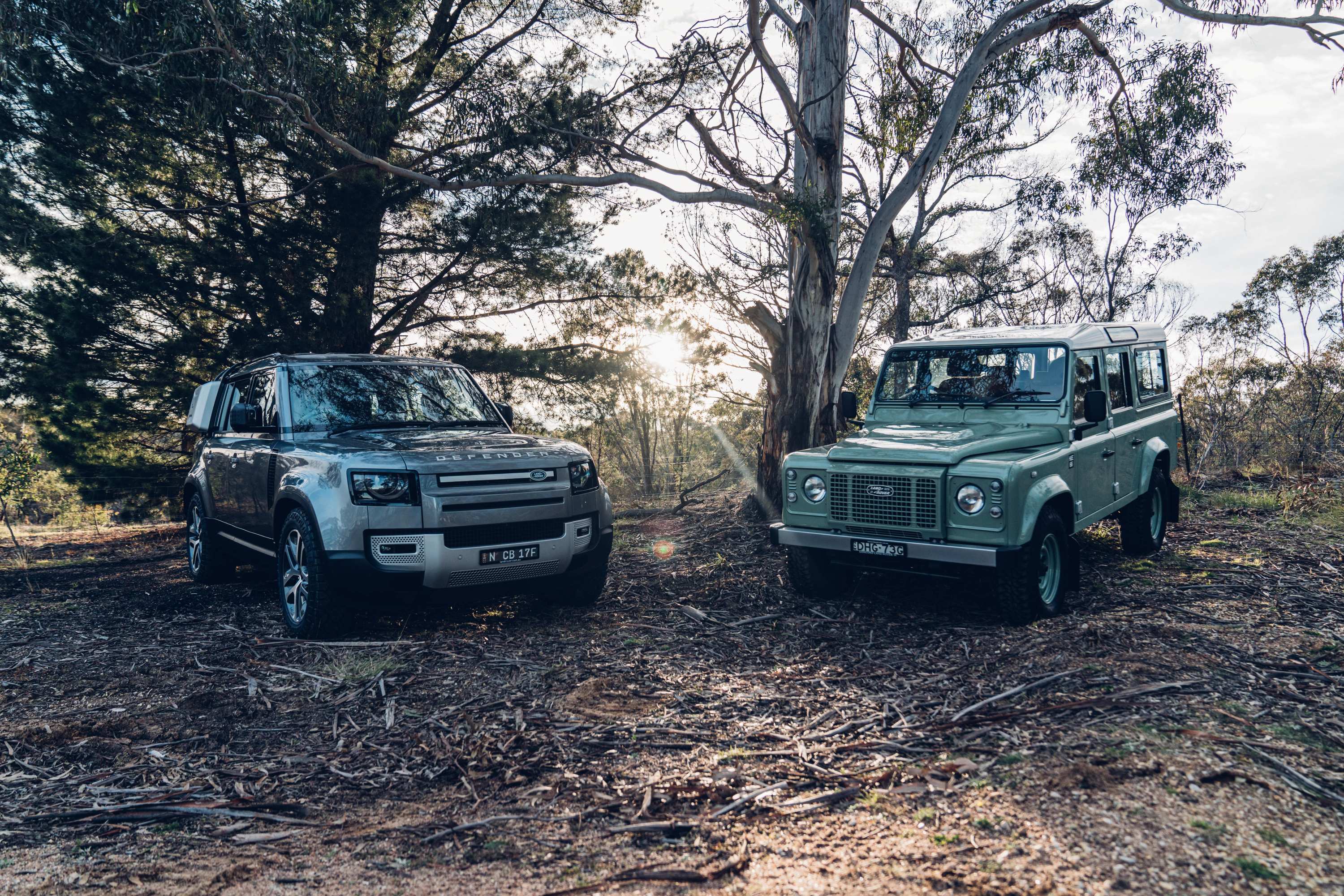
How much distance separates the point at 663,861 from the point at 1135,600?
482 cm

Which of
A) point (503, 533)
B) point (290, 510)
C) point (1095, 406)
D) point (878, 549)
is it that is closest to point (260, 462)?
point (290, 510)

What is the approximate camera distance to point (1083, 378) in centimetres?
675

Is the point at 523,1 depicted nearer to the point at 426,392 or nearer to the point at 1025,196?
the point at 426,392

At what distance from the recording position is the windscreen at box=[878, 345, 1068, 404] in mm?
6609

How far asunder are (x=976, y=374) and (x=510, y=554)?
409 centimetres

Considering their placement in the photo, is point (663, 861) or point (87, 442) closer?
point (663, 861)

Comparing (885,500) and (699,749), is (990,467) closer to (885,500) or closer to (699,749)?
(885,500)

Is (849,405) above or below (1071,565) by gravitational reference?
above

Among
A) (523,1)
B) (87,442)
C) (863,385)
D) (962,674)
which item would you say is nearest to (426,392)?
(962,674)

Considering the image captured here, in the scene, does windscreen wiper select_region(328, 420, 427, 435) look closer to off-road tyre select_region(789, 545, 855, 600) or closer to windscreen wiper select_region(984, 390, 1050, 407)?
off-road tyre select_region(789, 545, 855, 600)

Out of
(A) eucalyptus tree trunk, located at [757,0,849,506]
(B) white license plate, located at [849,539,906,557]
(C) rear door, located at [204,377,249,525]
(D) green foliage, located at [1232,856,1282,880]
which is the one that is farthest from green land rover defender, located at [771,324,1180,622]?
(C) rear door, located at [204,377,249,525]

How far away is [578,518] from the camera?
6156 millimetres

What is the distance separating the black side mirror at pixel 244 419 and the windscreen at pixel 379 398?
30 cm

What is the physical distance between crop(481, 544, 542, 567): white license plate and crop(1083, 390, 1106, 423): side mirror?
13.9ft
